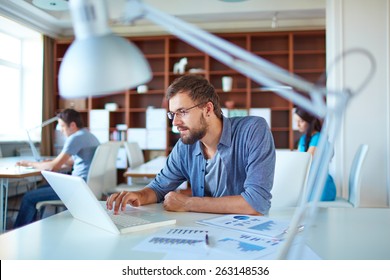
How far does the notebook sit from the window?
4.94m

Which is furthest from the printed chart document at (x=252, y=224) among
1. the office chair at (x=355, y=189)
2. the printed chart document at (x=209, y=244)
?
the office chair at (x=355, y=189)

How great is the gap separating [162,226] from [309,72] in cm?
508

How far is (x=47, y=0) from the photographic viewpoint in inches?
169

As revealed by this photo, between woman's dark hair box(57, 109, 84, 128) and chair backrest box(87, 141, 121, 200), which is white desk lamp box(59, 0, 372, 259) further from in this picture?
woman's dark hair box(57, 109, 84, 128)

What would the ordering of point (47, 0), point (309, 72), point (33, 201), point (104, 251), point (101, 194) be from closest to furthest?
point (104, 251)
point (33, 201)
point (101, 194)
point (47, 0)
point (309, 72)

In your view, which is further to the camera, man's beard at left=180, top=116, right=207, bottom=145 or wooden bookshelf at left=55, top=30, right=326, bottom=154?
wooden bookshelf at left=55, top=30, right=326, bottom=154

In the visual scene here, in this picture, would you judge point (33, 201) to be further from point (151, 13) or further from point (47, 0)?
point (151, 13)

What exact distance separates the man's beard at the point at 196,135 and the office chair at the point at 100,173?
Answer: 1477 mm

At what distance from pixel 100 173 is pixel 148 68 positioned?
2681 mm

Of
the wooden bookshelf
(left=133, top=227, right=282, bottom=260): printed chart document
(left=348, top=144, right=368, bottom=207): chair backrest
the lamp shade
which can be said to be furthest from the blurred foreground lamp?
the wooden bookshelf

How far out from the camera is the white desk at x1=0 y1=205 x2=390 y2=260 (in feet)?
3.12

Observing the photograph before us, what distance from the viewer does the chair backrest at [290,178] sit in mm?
1924

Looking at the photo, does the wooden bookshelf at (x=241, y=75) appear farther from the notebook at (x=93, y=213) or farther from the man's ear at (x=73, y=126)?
the notebook at (x=93, y=213)

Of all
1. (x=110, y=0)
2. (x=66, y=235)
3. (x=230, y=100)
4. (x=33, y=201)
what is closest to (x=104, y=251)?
(x=66, y=235)
